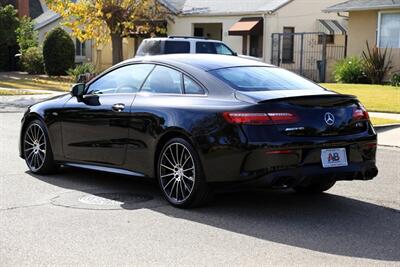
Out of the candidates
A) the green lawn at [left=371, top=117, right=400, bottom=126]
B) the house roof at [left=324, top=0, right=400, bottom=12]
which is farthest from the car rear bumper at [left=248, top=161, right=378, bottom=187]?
the house roof at [left=324, top=0, right=400, bottom=12]

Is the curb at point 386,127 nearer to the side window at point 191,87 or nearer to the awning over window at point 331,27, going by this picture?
the side window at point 191,87

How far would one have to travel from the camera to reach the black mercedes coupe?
6176 millimetres

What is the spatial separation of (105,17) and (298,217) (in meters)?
23.0

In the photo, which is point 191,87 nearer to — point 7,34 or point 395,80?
point 395,80

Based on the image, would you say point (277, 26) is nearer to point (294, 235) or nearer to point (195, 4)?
point (195, 4)

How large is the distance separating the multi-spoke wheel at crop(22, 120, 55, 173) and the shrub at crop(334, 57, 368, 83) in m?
19.2

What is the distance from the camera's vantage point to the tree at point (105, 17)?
28.2 metres

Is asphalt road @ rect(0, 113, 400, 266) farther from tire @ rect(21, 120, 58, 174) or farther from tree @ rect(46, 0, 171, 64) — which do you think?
tree @ rect(46, 0, 171, 64)

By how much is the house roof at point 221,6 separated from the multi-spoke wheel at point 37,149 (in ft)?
78.5

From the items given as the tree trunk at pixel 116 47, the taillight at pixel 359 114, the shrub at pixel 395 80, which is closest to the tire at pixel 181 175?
the taillight at pixel 359 114

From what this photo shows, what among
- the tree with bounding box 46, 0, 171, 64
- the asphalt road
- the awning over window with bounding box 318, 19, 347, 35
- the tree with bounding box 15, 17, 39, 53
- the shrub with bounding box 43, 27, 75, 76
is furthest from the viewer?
the tree with bounding box 15, 17, 39, 53

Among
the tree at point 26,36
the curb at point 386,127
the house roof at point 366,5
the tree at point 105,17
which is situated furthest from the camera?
the tree at point 26,36

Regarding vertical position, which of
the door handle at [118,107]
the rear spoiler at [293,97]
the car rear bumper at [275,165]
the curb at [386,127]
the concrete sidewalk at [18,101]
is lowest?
the concrete sidewalk at [18,101]

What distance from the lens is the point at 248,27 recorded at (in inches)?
1230
